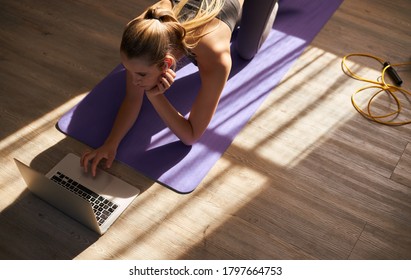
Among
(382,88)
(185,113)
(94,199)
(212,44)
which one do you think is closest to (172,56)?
(212,44)

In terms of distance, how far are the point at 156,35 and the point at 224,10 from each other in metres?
0.47

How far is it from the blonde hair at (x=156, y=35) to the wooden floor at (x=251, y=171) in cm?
64

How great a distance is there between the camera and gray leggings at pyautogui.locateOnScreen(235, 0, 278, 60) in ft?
6.92

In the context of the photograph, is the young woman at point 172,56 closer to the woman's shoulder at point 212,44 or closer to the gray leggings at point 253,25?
the woman's shoulder at point 212,44

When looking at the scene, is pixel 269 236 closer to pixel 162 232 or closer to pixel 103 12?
pixel 162 232

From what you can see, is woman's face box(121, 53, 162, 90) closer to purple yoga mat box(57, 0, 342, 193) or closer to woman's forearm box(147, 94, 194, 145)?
woman's forearm box(147, 94, 194, 145)

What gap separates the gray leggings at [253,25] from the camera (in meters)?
2.11

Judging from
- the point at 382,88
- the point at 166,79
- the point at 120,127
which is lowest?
the point at 120,127

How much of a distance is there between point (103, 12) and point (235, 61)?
959mm

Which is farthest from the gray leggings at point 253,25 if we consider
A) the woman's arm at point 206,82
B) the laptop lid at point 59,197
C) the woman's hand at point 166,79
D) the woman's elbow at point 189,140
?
the laptop lid at point 59,197

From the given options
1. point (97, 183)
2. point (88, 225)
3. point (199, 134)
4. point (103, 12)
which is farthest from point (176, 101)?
point (103, 12)

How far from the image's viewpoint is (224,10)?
174cm

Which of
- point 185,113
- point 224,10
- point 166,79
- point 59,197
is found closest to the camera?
point 166,79

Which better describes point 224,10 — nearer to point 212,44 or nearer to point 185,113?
point 212,44
